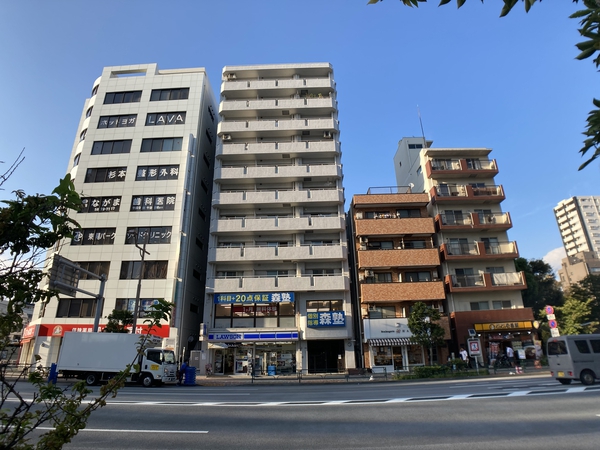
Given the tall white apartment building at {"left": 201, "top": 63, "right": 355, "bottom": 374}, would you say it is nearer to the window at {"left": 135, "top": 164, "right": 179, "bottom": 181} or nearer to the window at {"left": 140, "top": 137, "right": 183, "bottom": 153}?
the window at {"left": 140, "top": 137, "right": 183, "bottom": 153}

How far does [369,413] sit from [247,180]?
97.9ft

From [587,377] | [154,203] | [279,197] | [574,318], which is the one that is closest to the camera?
[587,377]

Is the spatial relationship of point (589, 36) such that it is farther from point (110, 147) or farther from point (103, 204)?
point (110, 147)

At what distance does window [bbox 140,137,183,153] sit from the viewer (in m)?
36.9

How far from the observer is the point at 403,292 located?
3209 centimetres

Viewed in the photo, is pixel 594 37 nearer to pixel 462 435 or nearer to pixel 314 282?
pixel 462 435

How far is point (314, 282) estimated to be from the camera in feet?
106

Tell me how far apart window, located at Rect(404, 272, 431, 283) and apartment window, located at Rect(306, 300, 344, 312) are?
6.64 m

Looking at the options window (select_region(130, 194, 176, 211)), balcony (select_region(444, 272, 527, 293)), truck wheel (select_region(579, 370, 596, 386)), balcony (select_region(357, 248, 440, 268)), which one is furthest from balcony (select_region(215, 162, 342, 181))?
truck wheel (select_region(579, 370, 596, 386))

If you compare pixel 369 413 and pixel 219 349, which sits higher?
pixel 219 349

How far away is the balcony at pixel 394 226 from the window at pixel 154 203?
59.3 feet

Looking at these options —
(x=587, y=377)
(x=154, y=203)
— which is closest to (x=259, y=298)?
(x=154, y=203)

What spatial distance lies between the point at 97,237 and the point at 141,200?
5.19m

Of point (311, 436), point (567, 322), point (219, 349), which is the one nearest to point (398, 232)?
point (567, 322)
